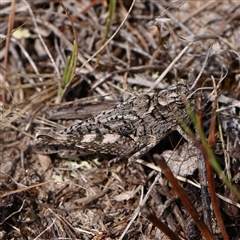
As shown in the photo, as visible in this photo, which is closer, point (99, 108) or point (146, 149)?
point (146, 149)

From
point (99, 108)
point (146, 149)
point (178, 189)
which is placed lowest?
point (146, 149)

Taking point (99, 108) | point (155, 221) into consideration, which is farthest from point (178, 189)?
point (99, 108)

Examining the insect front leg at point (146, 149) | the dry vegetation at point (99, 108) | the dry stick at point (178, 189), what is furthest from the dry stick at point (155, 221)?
the insect front leg at point (146, 149)

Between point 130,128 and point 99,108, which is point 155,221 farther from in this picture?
point 99,108

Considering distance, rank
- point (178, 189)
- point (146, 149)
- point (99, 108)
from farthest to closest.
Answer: point (99, 108)
point (146, 149)
point (178, 189)

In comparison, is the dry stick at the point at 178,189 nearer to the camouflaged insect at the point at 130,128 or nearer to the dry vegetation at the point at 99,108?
the dry vegetation at the point at 99,108

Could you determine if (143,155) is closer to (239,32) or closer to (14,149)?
(14,149)

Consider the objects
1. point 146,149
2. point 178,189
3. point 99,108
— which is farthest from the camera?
point 99,108

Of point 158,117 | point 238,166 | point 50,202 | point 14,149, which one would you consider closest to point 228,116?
point 238,166
